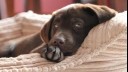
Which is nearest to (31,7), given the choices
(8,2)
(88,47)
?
(8,2)

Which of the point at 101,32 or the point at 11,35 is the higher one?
the point at 101,32

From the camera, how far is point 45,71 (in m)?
1.19

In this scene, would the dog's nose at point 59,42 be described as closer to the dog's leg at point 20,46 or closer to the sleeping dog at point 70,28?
the sleeping dog at point 70,28

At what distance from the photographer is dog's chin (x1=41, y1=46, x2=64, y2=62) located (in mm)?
1214

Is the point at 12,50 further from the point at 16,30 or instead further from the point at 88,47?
the point at 88,47

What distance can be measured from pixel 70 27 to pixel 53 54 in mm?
258

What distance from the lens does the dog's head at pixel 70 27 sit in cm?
127

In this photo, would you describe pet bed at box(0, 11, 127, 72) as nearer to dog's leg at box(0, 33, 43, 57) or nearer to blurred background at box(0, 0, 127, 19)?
dog's leg at box(0, 33, 43, 57)

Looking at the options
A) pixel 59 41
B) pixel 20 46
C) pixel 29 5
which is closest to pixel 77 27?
pixel 59 41

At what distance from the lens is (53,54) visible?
1219 mm

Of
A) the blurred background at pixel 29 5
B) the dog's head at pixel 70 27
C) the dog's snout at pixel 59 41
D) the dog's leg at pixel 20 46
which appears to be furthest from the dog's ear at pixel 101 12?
the blurred background at pixel 29 5

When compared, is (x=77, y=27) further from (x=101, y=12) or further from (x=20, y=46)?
(x=20, y=46)

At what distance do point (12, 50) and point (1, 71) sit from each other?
927 mm

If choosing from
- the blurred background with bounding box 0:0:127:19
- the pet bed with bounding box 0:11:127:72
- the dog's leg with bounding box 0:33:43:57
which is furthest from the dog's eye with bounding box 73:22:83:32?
the blurred background with bounding box 0:0:127:19
